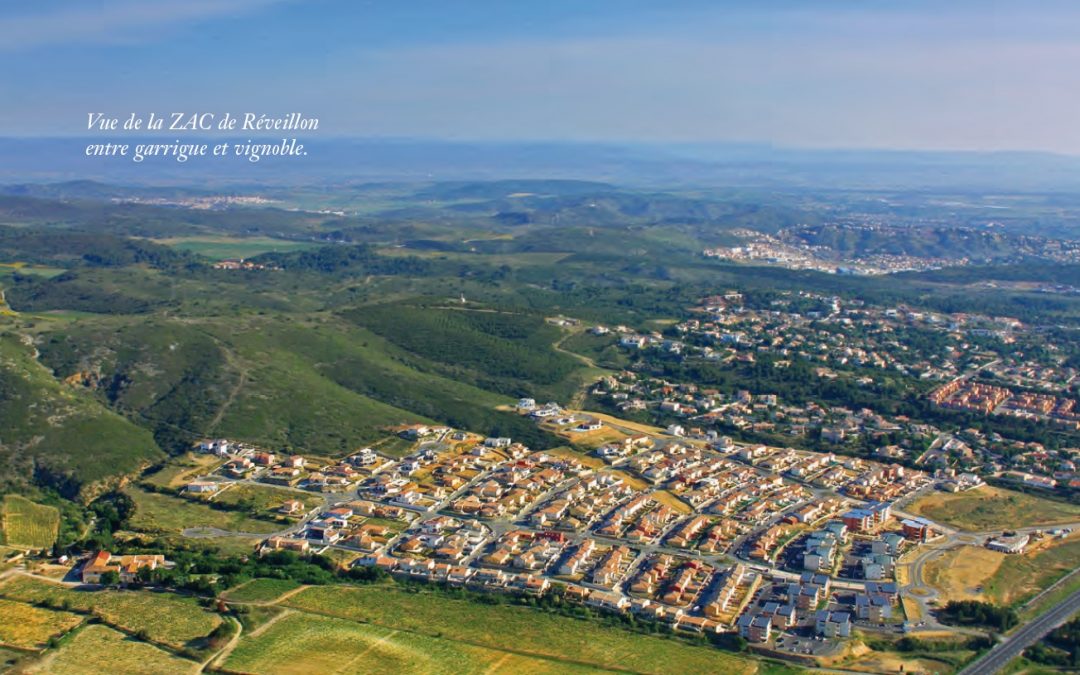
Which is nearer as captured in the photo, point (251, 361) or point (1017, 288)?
point (251, 361)

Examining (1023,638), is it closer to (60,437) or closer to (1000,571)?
(1000,571)

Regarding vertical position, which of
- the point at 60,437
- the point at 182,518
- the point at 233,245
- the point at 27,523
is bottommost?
the point at 182,518

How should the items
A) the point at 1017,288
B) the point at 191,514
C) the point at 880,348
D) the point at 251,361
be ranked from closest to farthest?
1. the point at 191,514
2. the point at 251,361
3. the point at 880,348
4. the point at 1017,288

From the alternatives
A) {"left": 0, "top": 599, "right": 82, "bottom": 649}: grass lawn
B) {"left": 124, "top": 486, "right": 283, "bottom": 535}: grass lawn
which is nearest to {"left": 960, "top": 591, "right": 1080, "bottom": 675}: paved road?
{"left": 124, "top": 486, "right": 283, "bottom": 535}: grass lawn

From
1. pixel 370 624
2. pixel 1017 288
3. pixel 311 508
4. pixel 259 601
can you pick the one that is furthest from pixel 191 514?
pixel 1017 288

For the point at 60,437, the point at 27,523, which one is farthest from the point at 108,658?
the point at 60,437

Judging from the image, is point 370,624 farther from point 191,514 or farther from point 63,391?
point 63,391

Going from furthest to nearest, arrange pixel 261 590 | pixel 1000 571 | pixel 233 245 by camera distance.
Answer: pixel 233 245 → pixel 1000 571 → pixel 261 590
